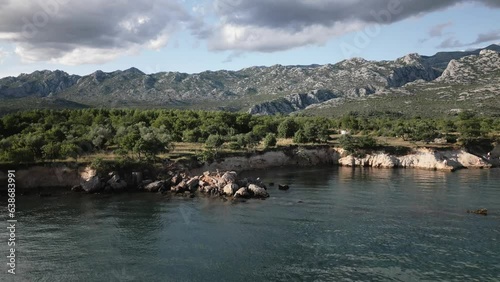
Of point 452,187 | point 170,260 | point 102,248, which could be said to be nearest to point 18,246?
point 102,248

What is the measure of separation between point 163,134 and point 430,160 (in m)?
69.0

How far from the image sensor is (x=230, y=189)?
226ft

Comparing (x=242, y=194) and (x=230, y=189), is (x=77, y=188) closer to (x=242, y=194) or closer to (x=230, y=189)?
(x=230, y=189)

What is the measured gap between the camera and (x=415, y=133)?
391 feet

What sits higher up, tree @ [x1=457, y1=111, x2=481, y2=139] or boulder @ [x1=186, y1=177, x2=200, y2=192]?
tree @ [x1=457, y1=111, x2=481, y2=139]

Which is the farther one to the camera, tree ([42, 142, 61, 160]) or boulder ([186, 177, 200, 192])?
tree ([42, 142, 61, 160])

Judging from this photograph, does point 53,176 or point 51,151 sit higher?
point 51,151

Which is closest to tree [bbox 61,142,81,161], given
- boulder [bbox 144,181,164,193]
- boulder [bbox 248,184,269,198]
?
boulder [bbox 144,181,164,193]

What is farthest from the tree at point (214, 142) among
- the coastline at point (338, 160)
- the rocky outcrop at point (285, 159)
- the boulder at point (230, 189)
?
the boulder at point (230, 189)

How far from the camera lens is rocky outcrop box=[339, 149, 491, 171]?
10219 cm

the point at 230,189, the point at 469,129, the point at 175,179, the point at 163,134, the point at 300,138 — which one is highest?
the point at 469,129

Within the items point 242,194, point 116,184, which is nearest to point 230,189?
point 242,194

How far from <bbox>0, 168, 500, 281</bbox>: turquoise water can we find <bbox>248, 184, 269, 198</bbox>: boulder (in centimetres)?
182

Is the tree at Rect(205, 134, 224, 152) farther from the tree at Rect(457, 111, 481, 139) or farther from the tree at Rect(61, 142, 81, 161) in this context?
the tree at Rect(457, 111, 481, 139)
